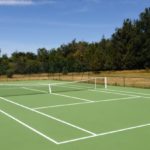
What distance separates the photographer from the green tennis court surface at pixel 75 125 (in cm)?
711

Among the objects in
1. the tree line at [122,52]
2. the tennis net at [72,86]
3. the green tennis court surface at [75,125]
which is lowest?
the green tennis court surface at [75,125]

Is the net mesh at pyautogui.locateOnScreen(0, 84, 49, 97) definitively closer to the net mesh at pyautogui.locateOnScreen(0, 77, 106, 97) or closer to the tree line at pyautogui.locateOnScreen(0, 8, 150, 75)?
the net mesh at pyautogui.locateOnScreen(0, 77, 106, 97)

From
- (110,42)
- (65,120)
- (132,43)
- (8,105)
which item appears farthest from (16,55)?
(65,120)

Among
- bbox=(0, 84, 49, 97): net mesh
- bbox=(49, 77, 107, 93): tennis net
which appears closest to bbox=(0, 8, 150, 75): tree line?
bbox=(49, 77, 107, 93): tennis net

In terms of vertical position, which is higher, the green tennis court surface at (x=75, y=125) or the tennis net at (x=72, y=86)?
the tennis net at (x=72, y=86)

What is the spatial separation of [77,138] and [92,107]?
4938mm

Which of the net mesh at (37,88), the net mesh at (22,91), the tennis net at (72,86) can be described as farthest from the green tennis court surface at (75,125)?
the tennis net at (72,86)

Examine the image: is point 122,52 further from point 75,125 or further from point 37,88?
point 75,125

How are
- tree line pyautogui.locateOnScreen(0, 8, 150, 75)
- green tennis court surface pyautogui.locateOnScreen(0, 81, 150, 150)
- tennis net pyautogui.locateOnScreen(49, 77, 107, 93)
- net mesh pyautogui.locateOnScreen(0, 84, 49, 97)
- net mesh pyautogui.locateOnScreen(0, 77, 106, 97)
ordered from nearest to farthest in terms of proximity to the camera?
green tennis court surface pyautogui.locateOnScreen(0, 81, 150, 150)
net mesh pyautogui.locateOnScreen(0, 84, 49, 97)
net mesh pyautogui.locateOnScreen(0, 77, 106, 97)
tennis net pyautogui.locateOnScreen(49, 77, 107, 93)
tree line pyautogui.locateOnScreen(0, 8, 150, 75)

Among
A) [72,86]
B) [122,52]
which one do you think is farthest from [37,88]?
[122,52]

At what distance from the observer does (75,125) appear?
9.04 meters

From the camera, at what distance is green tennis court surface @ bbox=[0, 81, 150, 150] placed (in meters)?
7.11

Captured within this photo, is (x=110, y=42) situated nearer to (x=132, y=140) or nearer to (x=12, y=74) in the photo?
(x=12, y=74)

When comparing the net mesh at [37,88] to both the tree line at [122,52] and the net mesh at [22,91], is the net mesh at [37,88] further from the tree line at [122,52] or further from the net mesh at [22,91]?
the tree line at [122,52]
